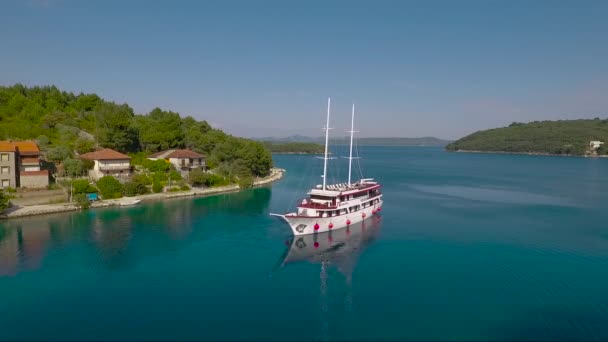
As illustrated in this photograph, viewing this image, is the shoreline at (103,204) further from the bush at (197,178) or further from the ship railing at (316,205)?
the ship railing at (316,205)

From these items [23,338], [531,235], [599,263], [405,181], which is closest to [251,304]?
[23,338]

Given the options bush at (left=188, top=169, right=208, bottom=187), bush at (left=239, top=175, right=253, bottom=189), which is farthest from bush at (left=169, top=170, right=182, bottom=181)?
bush at (left=239, top=175, right=253, bottom=189)

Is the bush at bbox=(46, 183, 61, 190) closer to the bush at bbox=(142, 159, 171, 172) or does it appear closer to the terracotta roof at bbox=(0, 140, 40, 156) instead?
the terracotta roof at bbox=(0, 140, 40, 156)

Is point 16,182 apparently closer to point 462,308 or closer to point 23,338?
point 23,338

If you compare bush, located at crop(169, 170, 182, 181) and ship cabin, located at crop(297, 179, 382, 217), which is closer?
ship cabin, located at crop(297, 179, 382, 217)

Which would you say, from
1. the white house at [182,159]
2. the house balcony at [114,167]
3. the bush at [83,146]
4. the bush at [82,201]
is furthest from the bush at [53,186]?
the white house at [182,159]

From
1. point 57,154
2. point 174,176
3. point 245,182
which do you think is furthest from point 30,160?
point 245,182
